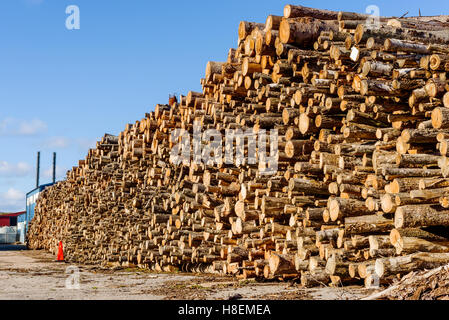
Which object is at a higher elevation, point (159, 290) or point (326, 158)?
point (326, 158)

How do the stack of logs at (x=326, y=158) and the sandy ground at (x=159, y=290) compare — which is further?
the sandy ground at (x=159, y=290)

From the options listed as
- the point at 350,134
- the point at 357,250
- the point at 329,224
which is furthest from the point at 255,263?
the point at 350,134

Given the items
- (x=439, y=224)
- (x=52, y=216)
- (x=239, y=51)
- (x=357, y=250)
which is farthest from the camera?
(x=52, y=216)

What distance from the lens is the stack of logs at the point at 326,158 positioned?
5793mm

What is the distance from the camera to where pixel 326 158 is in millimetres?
7051

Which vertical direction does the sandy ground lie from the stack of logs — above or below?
below

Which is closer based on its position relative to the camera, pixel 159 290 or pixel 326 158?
pixel 326 158

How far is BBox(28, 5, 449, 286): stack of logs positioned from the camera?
579 centimetres

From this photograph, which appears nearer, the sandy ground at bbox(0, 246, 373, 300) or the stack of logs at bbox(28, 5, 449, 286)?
the stack of logs at bbox(28, 5, 449, 286)

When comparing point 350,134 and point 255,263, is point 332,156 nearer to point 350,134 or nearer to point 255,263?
point 350,134

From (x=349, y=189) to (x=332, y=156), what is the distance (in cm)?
67
